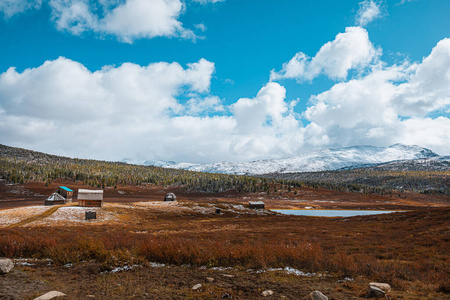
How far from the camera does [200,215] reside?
77.5 metres

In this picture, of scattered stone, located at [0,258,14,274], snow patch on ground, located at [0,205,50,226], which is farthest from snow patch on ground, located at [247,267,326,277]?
snow patch on ground, located at [0,205,50,226]

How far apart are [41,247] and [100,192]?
190 ft

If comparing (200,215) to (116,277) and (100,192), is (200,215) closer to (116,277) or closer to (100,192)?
(100,192)

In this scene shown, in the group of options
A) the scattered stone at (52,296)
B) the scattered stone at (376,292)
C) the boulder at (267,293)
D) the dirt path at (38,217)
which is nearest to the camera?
the scattered stone at (52,296)

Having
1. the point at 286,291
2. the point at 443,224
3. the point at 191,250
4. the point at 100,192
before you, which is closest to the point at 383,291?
the point at 286,291

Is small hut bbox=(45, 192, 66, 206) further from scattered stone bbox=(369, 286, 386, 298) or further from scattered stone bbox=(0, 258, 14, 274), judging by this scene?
scattered stone bbox=(369, 286, 386, 298)

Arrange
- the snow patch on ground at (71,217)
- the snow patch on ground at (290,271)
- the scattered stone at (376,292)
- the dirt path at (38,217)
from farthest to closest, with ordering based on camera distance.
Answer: the snow patch on ground at (71,217) → the dirt path at (38,217) → the snow patch on ground at (290,271) → the scattered stone at (376,292)

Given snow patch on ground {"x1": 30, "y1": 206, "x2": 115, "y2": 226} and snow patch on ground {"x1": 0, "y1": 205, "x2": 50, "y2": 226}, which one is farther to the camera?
snow patch on ground {"x1": 30, "y1": 206, "x2": 115, "y2": 226}

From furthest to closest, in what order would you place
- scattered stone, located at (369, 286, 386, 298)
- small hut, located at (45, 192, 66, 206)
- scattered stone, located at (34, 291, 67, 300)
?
small hut, located at (45, 192, 66, 206) → scattered stone, located at (369, 286, 386, 298) → scattered stone, located at (34, 291, 67, 300)

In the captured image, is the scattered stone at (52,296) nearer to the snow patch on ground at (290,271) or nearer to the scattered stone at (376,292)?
the snow patch on ground at (290,271)

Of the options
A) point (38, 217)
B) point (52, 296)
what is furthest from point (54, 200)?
point (52, 296)

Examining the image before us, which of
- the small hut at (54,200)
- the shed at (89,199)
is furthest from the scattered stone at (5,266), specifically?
the small hut at (54,200)

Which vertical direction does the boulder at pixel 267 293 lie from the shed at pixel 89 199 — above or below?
above

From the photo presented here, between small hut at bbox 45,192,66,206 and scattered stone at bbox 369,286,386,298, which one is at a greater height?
scattered stone at bbox 369,286,386,298
